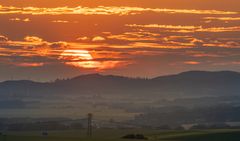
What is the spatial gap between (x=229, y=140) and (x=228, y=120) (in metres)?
101

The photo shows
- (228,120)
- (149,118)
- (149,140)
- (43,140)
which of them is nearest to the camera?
(43,140)

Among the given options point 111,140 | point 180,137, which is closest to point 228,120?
point 180,137

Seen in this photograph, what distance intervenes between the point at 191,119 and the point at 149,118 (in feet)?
31.9

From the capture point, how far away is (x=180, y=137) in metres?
81.2

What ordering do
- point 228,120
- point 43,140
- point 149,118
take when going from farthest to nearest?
point 149,118
point 228,120
point 43,140

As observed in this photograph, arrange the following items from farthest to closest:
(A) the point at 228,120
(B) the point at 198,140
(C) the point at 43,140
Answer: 1. (A) the point at 228,120
2. (B) the point at 198,140
3. (C) the point at 43,140

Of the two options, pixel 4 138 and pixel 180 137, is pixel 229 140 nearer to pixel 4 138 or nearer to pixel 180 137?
pixel 180 137

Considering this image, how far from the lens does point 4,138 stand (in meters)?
70.5

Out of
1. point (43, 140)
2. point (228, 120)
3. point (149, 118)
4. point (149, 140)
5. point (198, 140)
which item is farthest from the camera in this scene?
point (149, 118)

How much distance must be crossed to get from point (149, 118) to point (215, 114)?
16240 mm

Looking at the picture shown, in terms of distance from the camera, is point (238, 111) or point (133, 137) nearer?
point (133, 137)

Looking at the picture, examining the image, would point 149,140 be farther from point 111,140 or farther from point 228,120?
point 228,120

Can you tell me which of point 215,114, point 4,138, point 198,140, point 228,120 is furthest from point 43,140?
point 215,114

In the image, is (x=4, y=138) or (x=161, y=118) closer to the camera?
(x=4, y=138)
